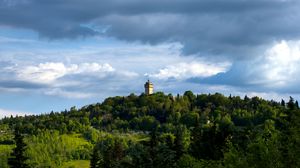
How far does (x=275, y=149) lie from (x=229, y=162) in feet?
41.5

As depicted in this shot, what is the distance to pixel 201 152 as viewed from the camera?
4144 inches

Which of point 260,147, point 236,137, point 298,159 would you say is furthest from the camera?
point 236,137

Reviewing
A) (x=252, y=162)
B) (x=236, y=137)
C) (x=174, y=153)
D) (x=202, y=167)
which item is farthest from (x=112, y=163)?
(x=252, y=162)

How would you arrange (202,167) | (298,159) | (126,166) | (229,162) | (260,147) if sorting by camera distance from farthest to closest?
1. (126,166)
2. (202,167)
3. (229,162)
4. (260,147)
5. (298,159)

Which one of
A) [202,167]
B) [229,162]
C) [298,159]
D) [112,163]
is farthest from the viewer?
[112,163]

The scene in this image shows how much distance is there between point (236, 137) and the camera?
10281 centimetres

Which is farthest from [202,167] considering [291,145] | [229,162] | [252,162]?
[291,145]

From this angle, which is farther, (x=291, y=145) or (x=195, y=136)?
(x=195, y=136)

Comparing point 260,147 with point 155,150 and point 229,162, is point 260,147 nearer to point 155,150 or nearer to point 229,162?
point 229,162

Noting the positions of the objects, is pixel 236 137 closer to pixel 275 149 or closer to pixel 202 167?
pixel 202 167

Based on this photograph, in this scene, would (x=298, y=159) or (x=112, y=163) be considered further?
(x=112, y=163)

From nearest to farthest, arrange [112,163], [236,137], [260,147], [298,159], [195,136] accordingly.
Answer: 1. [298,159]
2. [260,147]
3. [236,137]
4. [195,136]
5. [112,163]

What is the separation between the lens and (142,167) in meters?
105

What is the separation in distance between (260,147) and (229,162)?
10057 millimetres
